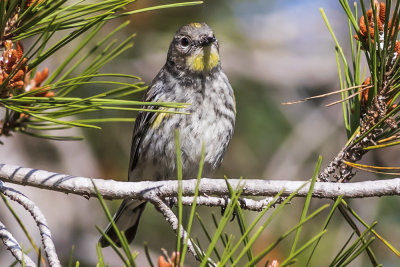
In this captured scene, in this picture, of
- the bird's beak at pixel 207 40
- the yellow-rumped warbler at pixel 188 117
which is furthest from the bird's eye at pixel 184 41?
the bird's beak at pixel 207 40

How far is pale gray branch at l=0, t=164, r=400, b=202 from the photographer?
197cm

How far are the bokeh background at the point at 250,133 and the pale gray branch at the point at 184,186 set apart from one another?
2.07 meters

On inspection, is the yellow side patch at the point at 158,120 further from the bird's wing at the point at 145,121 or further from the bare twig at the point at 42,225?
the bare twig at the point at 42,225

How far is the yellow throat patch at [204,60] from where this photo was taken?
13.4 ft

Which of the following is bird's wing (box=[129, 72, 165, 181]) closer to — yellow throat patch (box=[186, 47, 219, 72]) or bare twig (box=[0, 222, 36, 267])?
yellow throat patch (box=[186, 47, 219, 72])

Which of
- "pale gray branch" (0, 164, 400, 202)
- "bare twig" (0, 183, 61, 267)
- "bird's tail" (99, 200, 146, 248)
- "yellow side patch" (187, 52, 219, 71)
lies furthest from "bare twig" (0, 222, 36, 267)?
"bird's tail" (99, 200, 146, 248)

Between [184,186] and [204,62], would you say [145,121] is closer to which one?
[204,62]

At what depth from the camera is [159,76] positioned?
4363 mm

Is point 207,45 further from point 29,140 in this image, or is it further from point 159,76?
point 29,140

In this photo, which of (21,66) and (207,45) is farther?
(207,45)

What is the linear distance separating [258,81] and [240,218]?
386cm

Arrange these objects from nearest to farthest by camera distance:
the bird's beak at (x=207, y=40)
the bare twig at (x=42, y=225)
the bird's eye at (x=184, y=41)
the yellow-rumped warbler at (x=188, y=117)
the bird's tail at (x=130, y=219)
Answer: the bare twig at (x=42, y=225), the yellow-rumped warbler at (x=188, y=117), the bird's beak at (x=207, y=40), the bird's eye at (x=184, y=41), the bird's tail at (x=130, y=219)

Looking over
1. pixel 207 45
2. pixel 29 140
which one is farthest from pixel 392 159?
pixel 29 140

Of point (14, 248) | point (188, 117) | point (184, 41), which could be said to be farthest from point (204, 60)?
point (14, 248)
